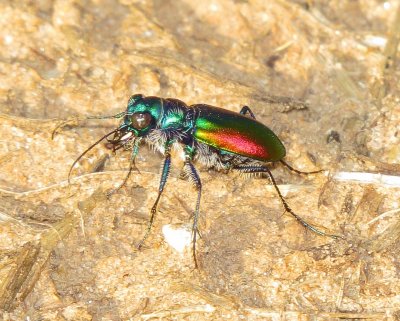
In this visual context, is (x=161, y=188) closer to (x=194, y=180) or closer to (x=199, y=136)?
(x=194, y=180)

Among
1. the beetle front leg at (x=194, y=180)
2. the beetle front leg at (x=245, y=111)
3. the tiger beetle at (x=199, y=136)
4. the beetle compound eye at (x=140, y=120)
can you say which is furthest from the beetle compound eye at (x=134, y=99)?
the beetle front leg at (x=245, y=111)

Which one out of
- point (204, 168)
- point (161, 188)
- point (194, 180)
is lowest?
point (161, 188)

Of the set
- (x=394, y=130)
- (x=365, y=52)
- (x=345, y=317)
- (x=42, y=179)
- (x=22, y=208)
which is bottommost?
(x=345, y=317)

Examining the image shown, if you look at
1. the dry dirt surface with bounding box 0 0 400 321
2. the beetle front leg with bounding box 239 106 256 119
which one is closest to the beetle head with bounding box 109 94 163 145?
the dry dirt surface with bounding box 0 0 400 321

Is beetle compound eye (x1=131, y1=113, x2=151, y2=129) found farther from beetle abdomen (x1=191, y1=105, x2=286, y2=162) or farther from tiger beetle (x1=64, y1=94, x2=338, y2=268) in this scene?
beetle abdomen (x1=191, y1=105, x2=286, y2=162)

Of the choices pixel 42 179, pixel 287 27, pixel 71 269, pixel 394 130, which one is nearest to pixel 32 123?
pixel 42 179

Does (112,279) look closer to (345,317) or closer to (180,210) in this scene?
(180,210)

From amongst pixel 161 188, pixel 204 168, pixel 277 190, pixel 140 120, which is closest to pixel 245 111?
pixel 204 168
